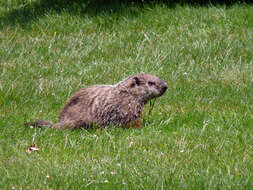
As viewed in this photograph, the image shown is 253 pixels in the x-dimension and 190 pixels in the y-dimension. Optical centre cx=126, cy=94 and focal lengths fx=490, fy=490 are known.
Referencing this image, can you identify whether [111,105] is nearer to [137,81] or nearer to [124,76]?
[137,81]

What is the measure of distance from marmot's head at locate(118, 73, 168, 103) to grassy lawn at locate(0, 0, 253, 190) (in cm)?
31

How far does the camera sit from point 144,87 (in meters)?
5.95

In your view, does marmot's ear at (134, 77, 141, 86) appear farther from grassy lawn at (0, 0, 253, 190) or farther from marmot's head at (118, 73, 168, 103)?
grassy lawn at (0, 0, 253, 190)

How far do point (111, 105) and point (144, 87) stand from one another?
48 centimetres

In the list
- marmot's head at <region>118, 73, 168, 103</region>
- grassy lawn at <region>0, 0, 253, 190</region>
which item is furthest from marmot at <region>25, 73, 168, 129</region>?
grassy lawn at <region>0, 0, 253, 190</region>

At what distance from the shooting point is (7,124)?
223 inches

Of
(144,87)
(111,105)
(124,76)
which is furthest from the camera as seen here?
(124,76)

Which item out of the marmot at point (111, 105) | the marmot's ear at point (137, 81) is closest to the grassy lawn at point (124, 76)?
the marmot at point (111, 105)

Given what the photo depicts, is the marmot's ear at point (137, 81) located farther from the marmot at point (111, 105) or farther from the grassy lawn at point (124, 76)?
the grassy lawn at point (124, 76)

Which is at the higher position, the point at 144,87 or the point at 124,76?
the point at 144,87

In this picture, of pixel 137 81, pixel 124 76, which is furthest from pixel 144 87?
pixel 124 76

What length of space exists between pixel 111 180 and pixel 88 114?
1.76m

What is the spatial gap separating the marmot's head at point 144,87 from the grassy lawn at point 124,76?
12.1 inches

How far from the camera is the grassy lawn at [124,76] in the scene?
4.22m
